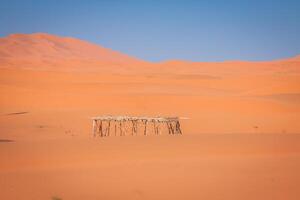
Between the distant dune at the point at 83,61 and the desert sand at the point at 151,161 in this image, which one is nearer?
the desert sand at the point at 151,161

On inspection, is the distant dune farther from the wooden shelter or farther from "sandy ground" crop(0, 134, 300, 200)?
"sandy ground" crop(0, 134, 300, 200)

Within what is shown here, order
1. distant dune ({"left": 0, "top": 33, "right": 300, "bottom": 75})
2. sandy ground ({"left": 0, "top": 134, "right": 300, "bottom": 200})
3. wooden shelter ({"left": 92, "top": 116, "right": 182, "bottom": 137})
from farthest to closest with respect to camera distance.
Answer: distant dune ({"left": 0, "top": 33, "right": 300, "bottom": 75}) → wooden shelter ({"left": 92, "top": 116, "right": 182, "bottom": 137}) → sandy ground ({"left": 0, "top": 134, "right": 300, "bottom": 200})

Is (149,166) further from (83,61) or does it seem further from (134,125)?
(83,61)

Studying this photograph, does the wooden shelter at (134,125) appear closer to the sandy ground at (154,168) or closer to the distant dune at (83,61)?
the sandy ground at (154,168)

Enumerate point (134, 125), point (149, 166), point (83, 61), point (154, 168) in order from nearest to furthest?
point (154, 168), point (149, 166), point (134, 125), point (83, 61)

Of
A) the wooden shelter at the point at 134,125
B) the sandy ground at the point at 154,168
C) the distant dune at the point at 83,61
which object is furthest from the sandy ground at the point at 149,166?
the distant dune at the point at 83,61

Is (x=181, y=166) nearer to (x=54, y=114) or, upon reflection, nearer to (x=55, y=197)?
(x=55, y=197)

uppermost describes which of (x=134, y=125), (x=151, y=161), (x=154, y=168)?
(x=134, y=125)

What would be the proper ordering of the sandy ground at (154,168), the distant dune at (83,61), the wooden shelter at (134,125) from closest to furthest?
the sandy ground at (154,168) < the wooden shelter at (134,125) < the distant dune at (83,61)

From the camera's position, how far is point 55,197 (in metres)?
7.05

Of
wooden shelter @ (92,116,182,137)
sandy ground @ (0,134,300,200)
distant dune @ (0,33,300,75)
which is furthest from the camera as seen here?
distant dune @ (0,33,300,75)

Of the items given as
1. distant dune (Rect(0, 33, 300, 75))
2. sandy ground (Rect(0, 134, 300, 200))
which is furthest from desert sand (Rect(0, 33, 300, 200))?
distant dune (Rect(0, 33, 300, 75))

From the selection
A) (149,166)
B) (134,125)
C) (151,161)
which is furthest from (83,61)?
(149,166)

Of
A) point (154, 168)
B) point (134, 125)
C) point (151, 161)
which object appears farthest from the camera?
point (134, 125)
